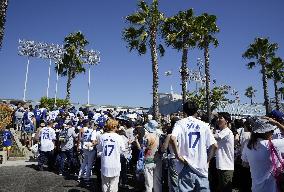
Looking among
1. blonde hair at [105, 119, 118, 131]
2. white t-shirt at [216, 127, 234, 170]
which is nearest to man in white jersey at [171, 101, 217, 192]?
white t-shirt at [216, 127, 234, 170]

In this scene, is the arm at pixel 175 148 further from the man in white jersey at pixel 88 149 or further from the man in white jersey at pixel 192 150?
the man in white jersey at pixel 88 149

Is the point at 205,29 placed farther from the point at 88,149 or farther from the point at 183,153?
the point at 183,153

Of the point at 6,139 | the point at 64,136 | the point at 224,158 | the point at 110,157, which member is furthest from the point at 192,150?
the point at 6,139

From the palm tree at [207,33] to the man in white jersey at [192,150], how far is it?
24.7m

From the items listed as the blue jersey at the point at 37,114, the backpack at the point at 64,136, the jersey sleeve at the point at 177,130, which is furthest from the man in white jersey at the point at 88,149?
the blue jersey at the point at 37,114

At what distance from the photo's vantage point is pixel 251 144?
14.0 feet

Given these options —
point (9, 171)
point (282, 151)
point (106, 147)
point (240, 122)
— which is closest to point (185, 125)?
point (282, 151)

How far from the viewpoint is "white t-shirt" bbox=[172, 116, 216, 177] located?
482cm

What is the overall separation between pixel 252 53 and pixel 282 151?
36.2m

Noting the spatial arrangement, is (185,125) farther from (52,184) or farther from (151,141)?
(52,184)

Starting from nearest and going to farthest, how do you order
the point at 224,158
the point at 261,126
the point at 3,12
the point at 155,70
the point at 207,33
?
1. the point at 261,126
2. the point at 224,158
3. the point at 3,12
4. the point at 155,70
5. the point at 207,33

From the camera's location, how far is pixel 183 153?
4883 millimetres

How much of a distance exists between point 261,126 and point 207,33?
2859 centimetres

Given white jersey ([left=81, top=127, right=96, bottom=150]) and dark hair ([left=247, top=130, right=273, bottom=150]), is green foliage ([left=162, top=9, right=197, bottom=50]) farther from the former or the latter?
dark hair ([left=247, top=130, right=273, bottom=150])
